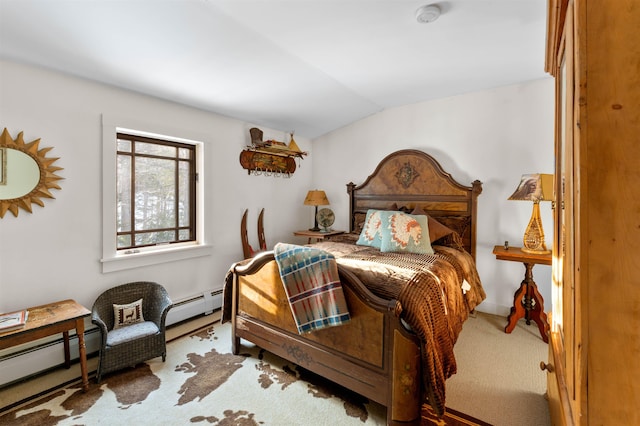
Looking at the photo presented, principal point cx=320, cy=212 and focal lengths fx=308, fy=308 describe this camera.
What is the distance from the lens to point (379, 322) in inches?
70.6

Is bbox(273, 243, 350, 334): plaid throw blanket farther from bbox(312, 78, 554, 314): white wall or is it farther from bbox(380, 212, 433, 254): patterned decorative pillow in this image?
bbox(312, 78, 554, 314): white wall

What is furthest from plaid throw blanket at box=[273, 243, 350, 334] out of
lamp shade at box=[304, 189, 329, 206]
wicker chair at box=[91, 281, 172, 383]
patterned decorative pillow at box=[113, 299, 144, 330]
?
lamp shade at box=[304, 189, 329, 206]

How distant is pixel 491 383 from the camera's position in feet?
→ 7.17

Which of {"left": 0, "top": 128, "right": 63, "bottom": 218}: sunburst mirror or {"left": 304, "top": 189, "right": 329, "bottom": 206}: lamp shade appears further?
{"left": 304, "top": 189, "right": 329, "bottom": 206}: lamp shade

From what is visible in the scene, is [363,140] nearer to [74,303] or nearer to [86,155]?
→ [86,155]

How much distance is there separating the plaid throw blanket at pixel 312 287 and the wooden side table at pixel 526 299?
187cm

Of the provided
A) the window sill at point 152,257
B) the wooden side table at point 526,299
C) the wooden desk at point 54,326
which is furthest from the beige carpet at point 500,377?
the window sill at point 152,257

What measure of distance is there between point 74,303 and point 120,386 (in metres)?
0.73

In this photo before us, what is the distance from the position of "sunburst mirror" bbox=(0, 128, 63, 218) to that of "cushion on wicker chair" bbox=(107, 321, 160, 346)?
Result: 1.09m

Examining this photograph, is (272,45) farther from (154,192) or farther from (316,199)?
(316,199)

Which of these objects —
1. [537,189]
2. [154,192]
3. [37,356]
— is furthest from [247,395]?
[537,189]

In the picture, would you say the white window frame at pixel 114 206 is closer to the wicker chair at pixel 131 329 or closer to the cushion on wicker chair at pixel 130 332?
the wicker chair at pixel 131 329

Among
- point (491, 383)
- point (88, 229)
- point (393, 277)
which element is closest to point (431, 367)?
point (393, 277)

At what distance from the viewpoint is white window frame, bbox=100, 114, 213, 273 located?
2.61 meters
